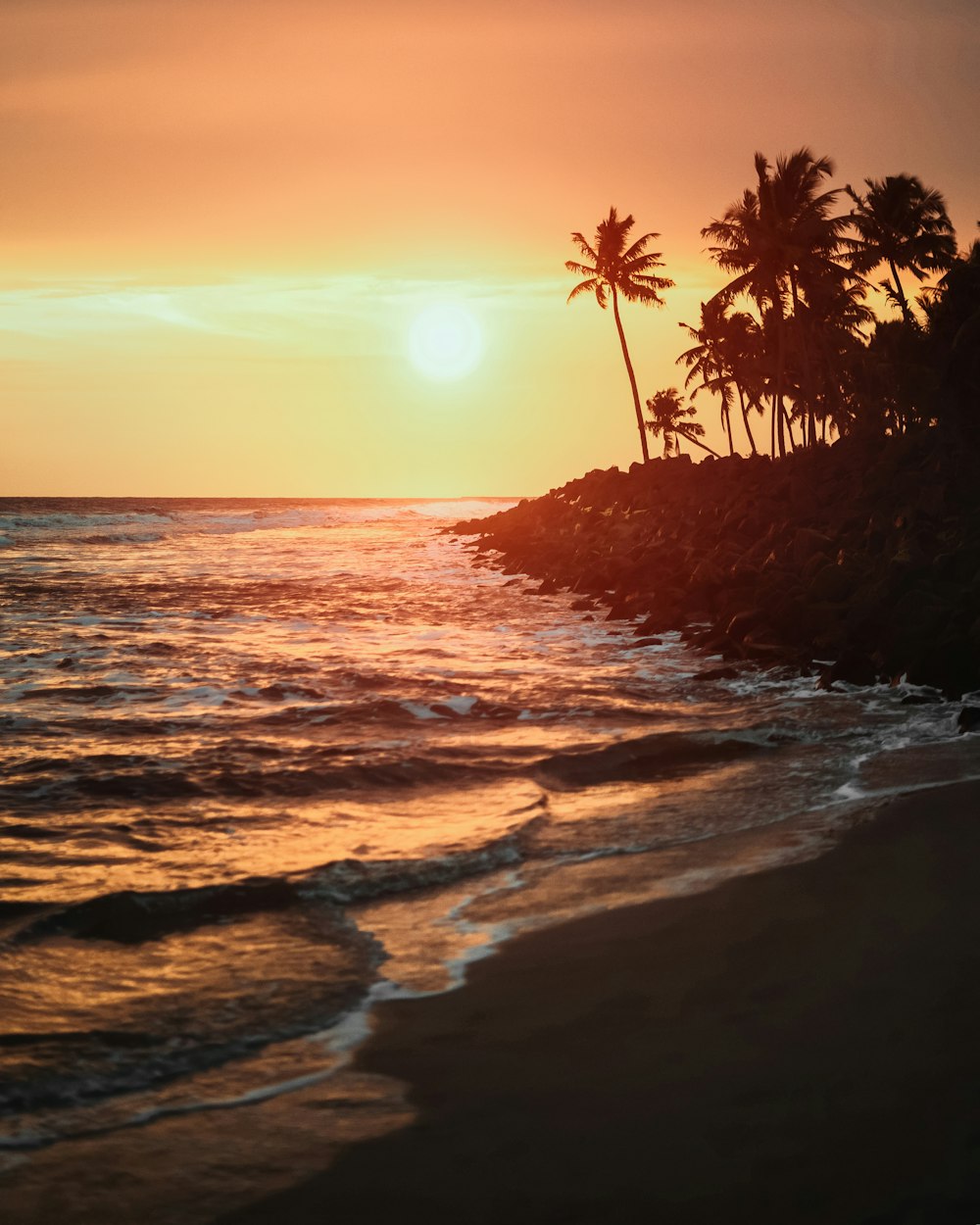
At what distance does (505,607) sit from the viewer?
950 inches

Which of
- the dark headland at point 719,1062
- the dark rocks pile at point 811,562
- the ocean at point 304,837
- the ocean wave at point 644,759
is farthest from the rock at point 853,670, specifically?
the dark headland at point 719,1062

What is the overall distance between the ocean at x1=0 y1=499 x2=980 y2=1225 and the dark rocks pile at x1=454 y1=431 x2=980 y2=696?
95cm

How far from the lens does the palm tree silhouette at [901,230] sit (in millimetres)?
40969

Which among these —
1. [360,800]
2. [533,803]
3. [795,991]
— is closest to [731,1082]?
[795,991]

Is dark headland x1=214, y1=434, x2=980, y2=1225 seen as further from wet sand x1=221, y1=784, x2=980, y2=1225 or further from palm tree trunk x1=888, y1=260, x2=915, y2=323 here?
palm tree trunk x1=888, y1=260, x2=915, y2=323

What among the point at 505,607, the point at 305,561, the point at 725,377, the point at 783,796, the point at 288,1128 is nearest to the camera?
the point at 288,1128

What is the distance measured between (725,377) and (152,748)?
55146 mm

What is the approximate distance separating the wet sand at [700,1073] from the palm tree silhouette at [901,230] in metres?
39.3

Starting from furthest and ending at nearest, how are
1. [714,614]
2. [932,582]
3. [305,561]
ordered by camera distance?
[305,561] < [714,614] < [932,582]

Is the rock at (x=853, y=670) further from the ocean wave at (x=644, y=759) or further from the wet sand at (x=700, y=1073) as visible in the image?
the wet sand at (x=700, y=1073)

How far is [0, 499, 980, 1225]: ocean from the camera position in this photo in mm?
4086

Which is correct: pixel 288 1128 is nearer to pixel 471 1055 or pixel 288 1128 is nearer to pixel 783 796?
pixel 471 1055

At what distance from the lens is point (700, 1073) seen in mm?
4074

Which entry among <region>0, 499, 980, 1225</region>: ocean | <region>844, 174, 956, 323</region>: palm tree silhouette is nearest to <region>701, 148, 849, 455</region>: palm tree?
<region>844, 174, 956, 323</region>: palm tree silhouette
